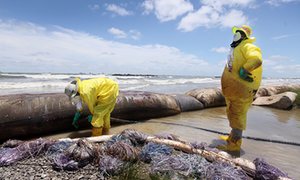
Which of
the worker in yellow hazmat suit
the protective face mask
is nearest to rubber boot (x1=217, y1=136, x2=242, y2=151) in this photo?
the worker in yellow hazmat suit

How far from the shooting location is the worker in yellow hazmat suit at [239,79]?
4.12 m

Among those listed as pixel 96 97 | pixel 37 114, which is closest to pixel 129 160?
pixel 96 97

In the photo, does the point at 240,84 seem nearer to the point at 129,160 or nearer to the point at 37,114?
the point at 129,160

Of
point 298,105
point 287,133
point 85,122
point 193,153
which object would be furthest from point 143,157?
point 298,105

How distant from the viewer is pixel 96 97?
495cm

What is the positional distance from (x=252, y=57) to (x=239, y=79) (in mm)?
424

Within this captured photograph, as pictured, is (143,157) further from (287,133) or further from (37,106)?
(287,133)

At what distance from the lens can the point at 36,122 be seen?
500 cm

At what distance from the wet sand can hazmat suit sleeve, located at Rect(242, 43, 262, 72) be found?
144 centimetres

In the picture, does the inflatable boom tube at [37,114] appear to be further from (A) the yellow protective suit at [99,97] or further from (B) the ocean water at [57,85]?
(B) the ocean water at [57,85]

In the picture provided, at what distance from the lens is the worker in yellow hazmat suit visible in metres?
4.12

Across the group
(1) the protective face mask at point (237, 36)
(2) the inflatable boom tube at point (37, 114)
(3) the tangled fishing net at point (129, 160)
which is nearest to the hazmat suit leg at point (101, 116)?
(2) the inflatable boom tube at point (37, 114)

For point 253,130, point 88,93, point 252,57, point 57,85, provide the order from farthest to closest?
point 57,85, point 253,130, point 88,93, point 252,57

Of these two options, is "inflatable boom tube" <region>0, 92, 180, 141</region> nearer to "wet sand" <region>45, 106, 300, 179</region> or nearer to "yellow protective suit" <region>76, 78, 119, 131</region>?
"wet sand" <region>45, 106, 300, 179</region>
